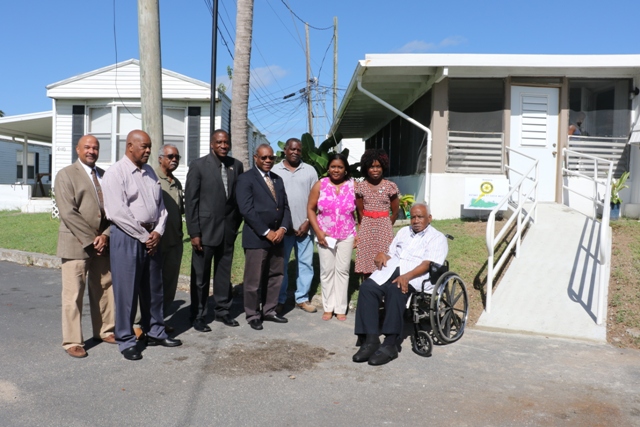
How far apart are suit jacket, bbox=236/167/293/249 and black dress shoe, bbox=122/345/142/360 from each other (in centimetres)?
168

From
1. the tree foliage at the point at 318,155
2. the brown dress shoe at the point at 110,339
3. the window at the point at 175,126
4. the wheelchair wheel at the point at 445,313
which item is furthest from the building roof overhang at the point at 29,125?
the wheelchair wheel at the point at 445,313

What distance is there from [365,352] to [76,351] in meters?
2.50

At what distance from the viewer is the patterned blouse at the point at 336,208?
6.69 metres

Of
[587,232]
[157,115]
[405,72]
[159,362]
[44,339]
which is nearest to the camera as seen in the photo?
[159,362]

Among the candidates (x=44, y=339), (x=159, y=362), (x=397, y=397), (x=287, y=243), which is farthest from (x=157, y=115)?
(x=397, y=397)

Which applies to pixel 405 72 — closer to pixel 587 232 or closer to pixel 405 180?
pixel 405 180

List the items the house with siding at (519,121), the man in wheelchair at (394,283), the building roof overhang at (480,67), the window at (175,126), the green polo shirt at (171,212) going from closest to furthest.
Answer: the man in wheelchair at (394,283) < the green polo shirt at (171,212) < the building roof overhang at (480,67) < the house with siding at (519,121) < the window at (175,126)

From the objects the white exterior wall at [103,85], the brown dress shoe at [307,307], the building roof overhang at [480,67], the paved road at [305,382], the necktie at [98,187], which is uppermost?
the white exterior wall at [103,85]

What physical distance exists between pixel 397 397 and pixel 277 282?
8.22 ft

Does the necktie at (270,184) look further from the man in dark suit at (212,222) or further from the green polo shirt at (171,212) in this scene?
the green polo shirt at (171,212)

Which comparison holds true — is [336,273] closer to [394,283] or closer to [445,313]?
[394,283]

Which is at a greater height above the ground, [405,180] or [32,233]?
[405,180]

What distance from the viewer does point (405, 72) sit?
39.0 ft

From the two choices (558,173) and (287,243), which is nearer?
(287,243)
